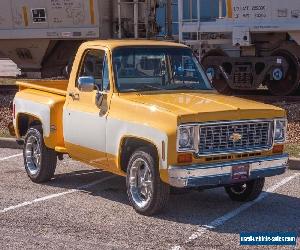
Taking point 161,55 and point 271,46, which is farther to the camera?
point 271,46

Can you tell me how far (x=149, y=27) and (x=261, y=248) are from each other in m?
12.8

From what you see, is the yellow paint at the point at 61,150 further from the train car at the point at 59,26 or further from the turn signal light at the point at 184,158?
the train car at the point at 59,26

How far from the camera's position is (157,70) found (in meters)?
8.09

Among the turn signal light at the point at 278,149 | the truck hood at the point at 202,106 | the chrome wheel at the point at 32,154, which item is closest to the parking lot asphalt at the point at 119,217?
the chrome wheel at the point at 32,154

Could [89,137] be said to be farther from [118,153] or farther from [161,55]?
[161,55]

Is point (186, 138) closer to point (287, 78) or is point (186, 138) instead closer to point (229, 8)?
point (229, 8)

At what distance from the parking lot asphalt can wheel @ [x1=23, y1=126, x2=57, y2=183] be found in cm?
14

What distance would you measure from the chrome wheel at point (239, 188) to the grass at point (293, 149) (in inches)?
88.0

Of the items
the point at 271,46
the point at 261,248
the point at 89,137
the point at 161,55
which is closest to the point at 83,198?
the point at 89,137

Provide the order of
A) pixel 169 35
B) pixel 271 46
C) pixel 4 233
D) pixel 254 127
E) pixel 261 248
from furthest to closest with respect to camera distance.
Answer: pixel 169 35
pixel 271 46
pixel 254 127
pixel 4 233
pixel 261 248

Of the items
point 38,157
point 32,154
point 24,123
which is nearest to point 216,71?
point 24,123

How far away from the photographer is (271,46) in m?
16.3

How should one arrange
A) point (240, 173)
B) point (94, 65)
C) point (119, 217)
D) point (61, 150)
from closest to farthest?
point (240, 173) → point (119, 217) → point (94, 65) → point (61, 150)

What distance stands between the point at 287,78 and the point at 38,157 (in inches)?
358
